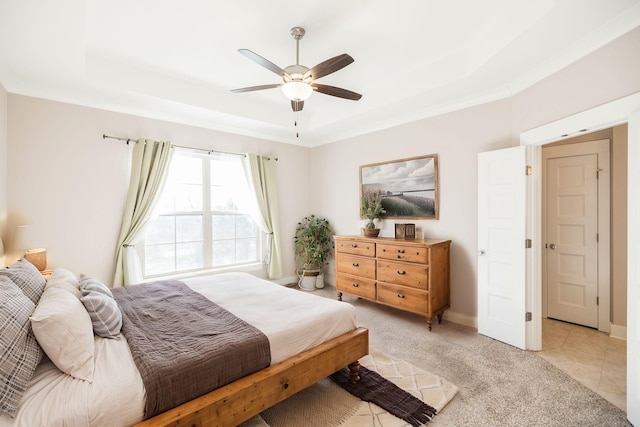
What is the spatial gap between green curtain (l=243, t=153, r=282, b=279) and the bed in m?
2.04

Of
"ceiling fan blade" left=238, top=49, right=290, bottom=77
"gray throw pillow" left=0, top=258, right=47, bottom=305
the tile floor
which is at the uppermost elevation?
"ceiling fan blade" left=238, top=49, right=290, bottom=77

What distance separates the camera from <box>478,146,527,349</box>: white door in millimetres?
2814

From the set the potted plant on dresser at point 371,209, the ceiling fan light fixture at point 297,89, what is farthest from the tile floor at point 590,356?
the ceiling fan light fixture at point 297,89

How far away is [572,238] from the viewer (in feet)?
11.4

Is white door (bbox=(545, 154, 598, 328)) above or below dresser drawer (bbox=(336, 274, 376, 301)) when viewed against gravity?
above

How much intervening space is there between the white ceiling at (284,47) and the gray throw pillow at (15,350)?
184 cm

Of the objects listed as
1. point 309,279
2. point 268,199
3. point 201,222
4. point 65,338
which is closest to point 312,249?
point 309,279

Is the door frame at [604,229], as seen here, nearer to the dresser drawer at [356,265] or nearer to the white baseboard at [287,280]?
the dresser drawer at [356,265]

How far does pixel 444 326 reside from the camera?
342 cm

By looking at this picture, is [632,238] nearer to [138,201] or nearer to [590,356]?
[590,356]

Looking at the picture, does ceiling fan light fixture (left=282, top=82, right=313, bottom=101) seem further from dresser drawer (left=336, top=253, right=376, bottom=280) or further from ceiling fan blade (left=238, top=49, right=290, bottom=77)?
dresser drawer (left=336, top=253, right=376, bottom=280)

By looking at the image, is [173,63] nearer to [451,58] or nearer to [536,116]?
[451,58]

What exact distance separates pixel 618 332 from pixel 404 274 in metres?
2.20

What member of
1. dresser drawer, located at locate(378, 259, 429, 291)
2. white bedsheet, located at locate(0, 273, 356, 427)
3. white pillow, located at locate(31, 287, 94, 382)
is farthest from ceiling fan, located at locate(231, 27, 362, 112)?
dresser drawer, located at locate(378, 259, 429, 291)
